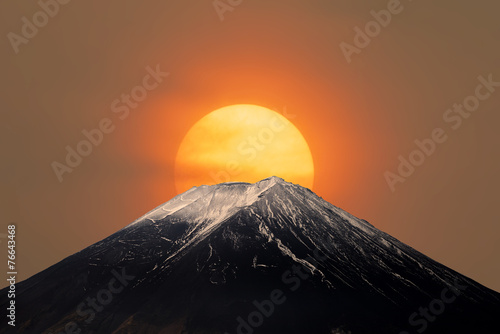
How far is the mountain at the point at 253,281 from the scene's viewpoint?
110 m

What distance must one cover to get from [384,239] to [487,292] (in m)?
36.1

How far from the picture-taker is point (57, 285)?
442 feet

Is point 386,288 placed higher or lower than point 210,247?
lower

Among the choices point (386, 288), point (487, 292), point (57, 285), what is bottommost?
point (487, 292)

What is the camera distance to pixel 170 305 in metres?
117

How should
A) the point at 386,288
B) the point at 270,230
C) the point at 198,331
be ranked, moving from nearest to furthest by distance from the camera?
1. the point at 198,331
2. the point at 386,288
3. the point at 270,230

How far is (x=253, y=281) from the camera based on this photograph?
12400 cm

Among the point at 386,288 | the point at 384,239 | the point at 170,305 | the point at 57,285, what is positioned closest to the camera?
the point at 170,305

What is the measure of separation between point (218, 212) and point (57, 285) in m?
59.6

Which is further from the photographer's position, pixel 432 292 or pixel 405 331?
pixel 432 292

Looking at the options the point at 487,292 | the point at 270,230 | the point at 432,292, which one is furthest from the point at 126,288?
the point at 487,292

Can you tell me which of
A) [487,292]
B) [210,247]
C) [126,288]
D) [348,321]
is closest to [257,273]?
[210,247]

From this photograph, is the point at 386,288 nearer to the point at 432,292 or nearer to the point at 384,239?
the point at 432,292

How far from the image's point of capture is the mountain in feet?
362
